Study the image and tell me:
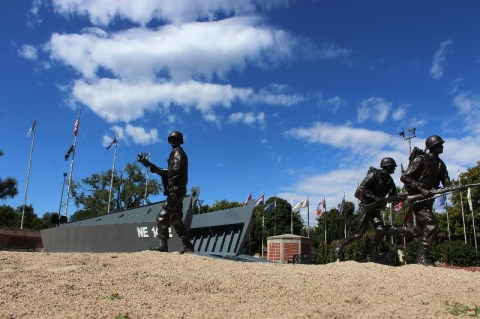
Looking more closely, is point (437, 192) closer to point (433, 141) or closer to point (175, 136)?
point (433, 141)

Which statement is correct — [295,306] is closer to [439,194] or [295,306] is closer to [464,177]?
[439,194]

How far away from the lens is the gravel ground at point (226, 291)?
438cm

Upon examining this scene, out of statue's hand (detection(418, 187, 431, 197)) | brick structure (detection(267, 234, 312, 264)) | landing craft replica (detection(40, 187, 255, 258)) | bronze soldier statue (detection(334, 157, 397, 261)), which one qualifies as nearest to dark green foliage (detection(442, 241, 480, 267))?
brick structure (detection(267, 234, 312, 264))

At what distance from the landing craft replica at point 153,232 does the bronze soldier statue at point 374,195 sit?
2.79m

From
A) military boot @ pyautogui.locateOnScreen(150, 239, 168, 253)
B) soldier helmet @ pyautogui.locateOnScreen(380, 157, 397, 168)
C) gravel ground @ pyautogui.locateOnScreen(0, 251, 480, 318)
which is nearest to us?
gravel ground @ pyautogui.locateOnScreen(0, 251, 480, 318)

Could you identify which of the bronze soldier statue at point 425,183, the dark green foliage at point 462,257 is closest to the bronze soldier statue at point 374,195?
the bronze soldier statue at point 425,183

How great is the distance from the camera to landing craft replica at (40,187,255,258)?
34.1 ft

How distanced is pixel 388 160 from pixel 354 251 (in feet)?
38.5

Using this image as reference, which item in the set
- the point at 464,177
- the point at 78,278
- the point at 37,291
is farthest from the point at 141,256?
the point at 464,177

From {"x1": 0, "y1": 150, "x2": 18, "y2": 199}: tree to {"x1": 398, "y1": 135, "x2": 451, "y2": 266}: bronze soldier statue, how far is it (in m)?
41.8

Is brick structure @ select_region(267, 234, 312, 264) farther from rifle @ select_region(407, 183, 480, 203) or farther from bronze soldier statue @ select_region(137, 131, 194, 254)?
rifle @ select_region(407, 183, 480, 203)

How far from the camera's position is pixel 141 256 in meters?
7.80

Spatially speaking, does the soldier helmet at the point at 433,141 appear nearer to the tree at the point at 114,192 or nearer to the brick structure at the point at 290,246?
the brick structure at the point at 290,246

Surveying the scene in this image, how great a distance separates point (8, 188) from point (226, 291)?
42.7 metres
